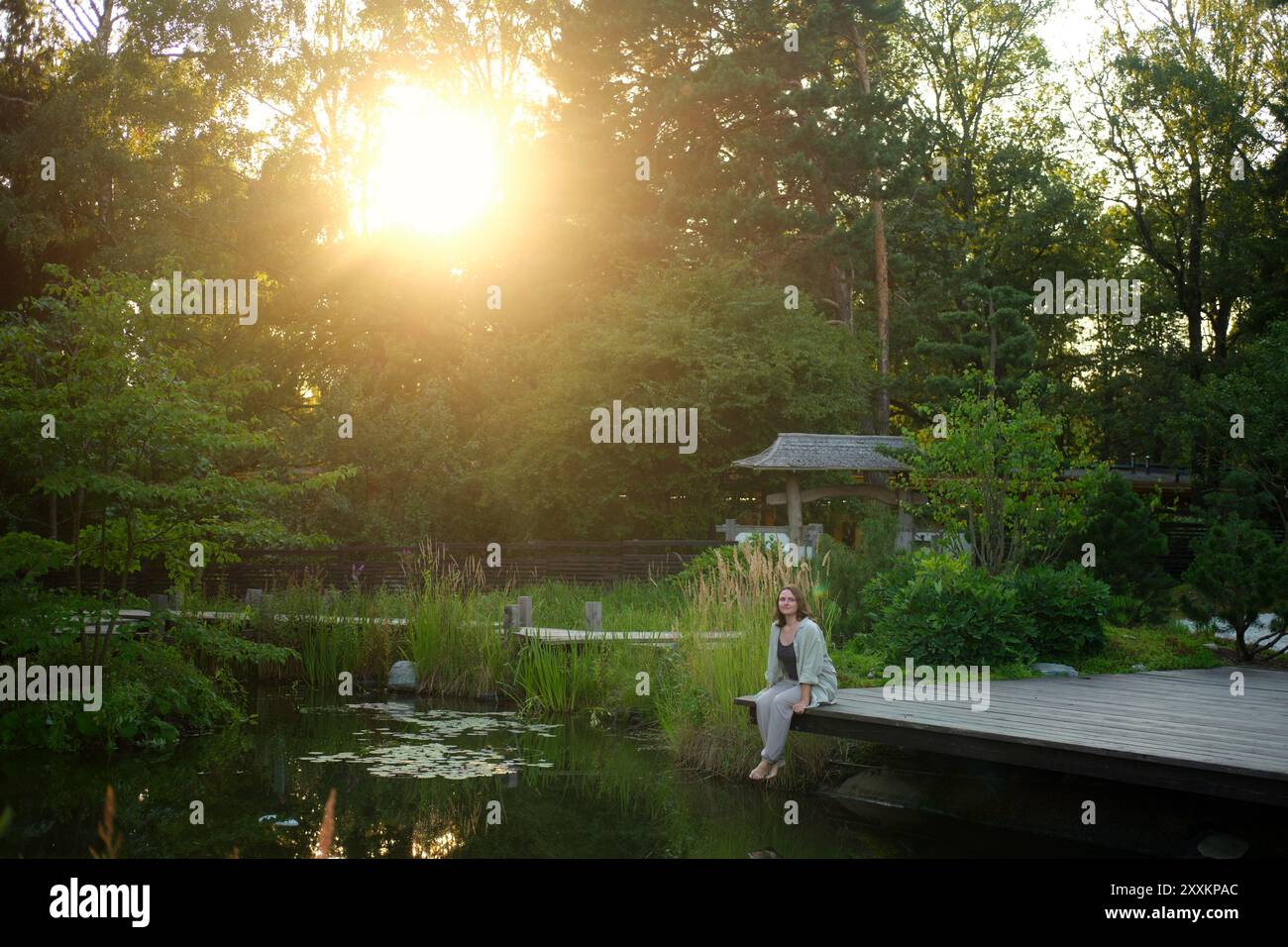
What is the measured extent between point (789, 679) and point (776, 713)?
27cm

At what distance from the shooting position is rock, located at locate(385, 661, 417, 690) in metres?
14.6

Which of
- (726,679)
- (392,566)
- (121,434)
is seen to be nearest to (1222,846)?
(726,679)

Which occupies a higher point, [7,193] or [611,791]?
[7,193]

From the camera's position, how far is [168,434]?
37.4ft

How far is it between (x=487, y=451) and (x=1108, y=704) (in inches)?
818

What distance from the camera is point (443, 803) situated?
29.3 ft

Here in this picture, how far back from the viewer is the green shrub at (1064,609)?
441 inches

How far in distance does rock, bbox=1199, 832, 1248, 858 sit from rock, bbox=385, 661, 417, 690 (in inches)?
365

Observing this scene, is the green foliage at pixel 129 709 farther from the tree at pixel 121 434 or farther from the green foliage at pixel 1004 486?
the green foliage at pixel 1004 486

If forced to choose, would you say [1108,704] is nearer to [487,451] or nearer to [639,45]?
[487,451]

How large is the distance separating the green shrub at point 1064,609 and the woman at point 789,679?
10.2 feet

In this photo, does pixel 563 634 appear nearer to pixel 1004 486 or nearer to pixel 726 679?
pixel 726 679

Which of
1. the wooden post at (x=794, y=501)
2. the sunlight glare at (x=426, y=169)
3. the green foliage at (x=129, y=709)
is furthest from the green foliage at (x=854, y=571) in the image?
the sunlight glare at (x=426, y=169)
